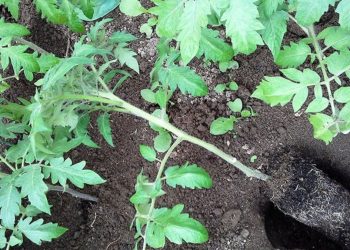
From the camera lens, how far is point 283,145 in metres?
2.02

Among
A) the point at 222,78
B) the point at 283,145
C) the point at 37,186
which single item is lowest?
the point at 283,145

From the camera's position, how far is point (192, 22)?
1170 millimetres

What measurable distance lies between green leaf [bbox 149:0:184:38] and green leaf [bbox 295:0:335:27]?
0.99 ft

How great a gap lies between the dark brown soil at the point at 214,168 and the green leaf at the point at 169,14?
34.5 inches

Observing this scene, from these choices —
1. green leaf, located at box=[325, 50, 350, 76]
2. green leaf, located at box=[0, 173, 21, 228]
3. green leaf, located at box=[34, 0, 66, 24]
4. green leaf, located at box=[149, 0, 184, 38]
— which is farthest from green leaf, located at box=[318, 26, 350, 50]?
green leaf, located at box=[0, 173, 21, 228]

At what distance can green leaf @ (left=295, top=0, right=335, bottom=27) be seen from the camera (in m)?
1.21

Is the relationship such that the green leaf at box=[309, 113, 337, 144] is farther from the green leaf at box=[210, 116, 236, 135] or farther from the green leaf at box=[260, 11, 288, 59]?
the green leaf at box=[210, 116, 236, 135]

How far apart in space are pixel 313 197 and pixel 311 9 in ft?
2.91

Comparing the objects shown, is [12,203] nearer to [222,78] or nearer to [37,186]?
[37,186]

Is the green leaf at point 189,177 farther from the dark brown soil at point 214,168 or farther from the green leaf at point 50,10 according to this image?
the dark brown soil at point 214,168

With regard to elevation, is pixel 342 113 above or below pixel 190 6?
below

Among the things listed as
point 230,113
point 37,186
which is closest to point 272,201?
point 230,113

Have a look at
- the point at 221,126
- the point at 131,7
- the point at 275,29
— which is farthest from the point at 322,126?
the point at 131,7

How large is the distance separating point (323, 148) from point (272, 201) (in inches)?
12.3
